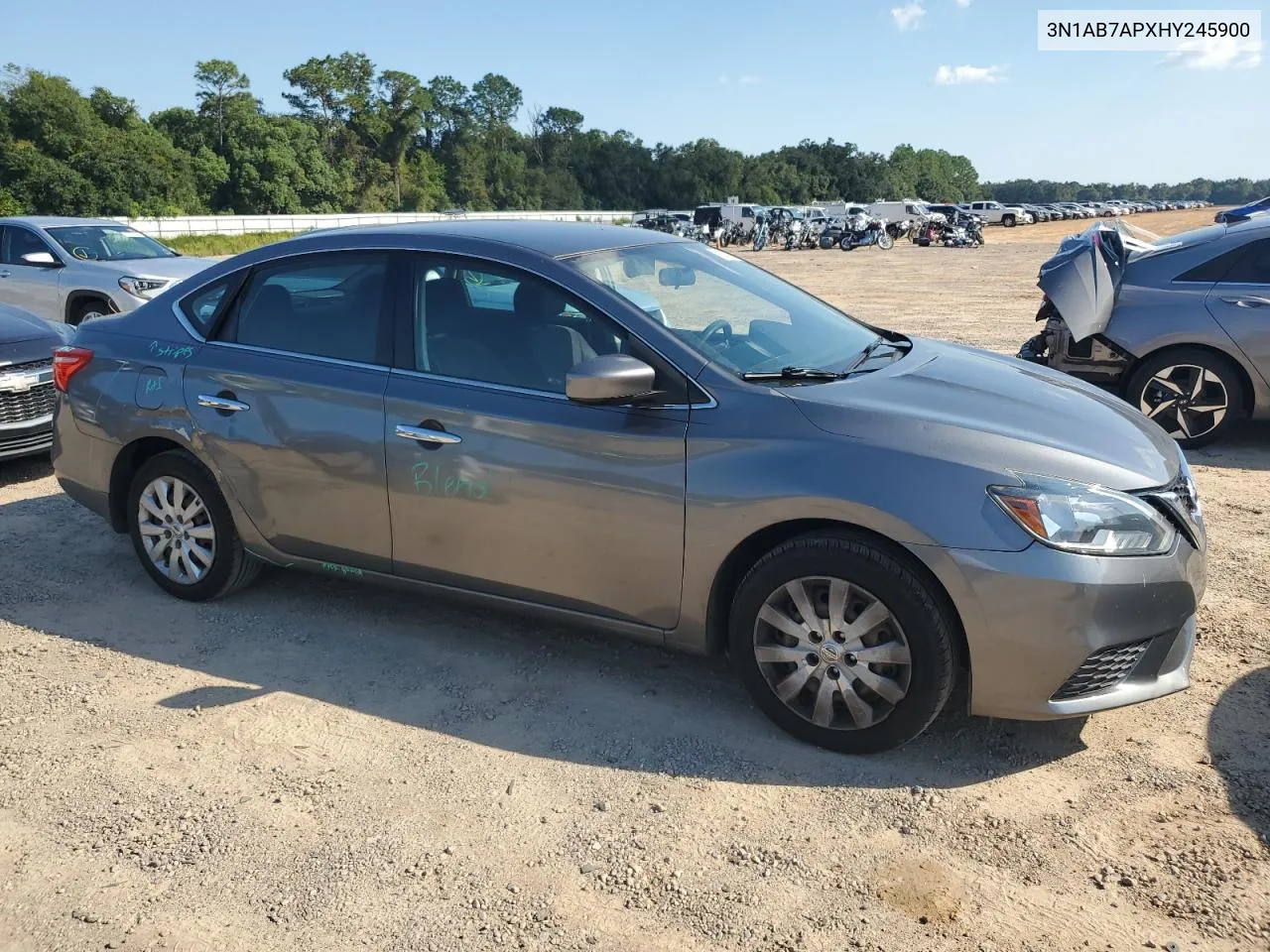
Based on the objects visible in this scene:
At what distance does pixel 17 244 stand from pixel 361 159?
101 m

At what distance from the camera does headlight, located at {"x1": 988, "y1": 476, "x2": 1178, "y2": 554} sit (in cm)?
300

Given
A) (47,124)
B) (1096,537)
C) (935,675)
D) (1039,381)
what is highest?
(47,124)

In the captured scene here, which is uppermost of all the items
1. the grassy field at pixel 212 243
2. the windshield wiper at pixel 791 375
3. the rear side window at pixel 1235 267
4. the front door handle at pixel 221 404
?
the rear side window at pixel 1235 267

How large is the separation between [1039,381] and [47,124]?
73.1 meters

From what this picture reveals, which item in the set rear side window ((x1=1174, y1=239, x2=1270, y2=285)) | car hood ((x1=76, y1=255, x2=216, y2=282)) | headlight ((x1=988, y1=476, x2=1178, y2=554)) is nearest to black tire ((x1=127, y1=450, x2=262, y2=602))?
headlight ((x1=988, y1=476, x2=1178, y2=554))

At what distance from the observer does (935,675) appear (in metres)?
3.10

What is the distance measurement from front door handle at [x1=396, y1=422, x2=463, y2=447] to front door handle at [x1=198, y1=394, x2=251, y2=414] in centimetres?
85

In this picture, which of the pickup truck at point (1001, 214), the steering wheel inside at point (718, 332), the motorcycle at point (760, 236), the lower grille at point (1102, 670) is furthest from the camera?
the pickup truck at point (1001, 214)

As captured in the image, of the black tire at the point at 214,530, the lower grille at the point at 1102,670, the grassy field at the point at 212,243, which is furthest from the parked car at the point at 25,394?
the grassy field at the point at 212,243

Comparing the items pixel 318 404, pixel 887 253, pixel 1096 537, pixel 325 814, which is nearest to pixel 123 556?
pixel 318 404

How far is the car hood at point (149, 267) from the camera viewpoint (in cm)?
1112

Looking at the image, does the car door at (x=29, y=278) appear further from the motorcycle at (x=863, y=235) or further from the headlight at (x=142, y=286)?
the motorcycle at (x=863, y=235)

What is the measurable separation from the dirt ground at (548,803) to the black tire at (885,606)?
4.2 inches

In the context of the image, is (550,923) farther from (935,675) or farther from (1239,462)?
(1239,462)
